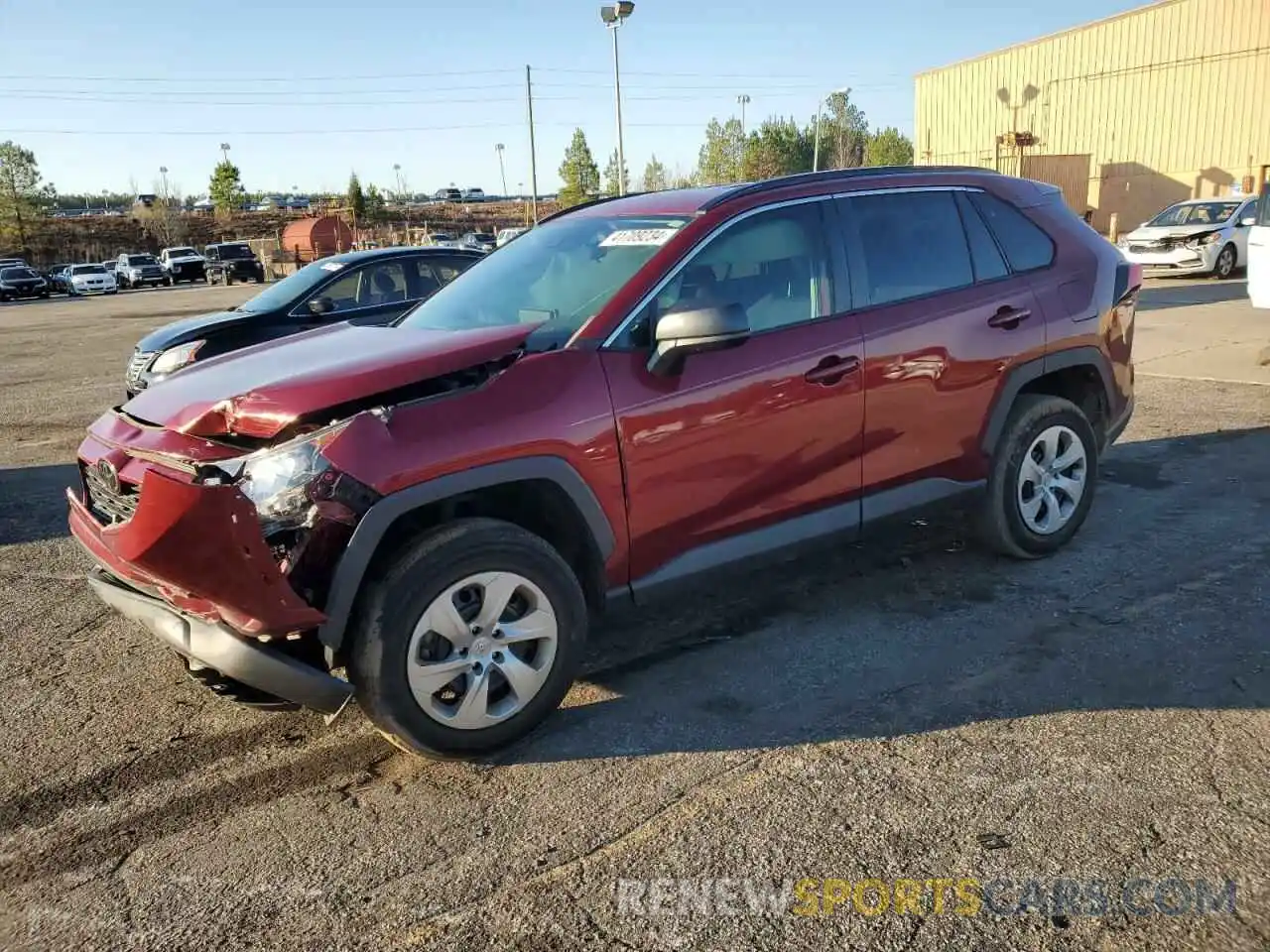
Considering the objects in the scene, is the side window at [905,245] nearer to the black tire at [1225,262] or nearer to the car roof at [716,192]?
the car roof at [716,192]

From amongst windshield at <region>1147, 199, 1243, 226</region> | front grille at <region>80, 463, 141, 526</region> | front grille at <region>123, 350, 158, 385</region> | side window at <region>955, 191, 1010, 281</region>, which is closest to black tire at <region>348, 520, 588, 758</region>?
front grille at <region>80, 463, 141, 526</region>

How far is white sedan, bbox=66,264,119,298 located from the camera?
42.5 meters

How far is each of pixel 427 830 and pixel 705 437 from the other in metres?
1.65

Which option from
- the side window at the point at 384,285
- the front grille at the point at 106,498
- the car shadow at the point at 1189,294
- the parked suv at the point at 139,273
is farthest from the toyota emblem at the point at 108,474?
the parked suv at the point at 139,273

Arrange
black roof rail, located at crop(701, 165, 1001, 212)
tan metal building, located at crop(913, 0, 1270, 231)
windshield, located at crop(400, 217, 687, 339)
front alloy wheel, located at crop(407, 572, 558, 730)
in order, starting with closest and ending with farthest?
1. front alloy wheel, located at crop(407, 572, 558, 730)
2. windshield, located at crop(400, 217, 687, 339)
3. black roof rail, located at crop(701, 165, 1001, 212)
4. tan metal building, located at crop(913, 0, 1270, 231)

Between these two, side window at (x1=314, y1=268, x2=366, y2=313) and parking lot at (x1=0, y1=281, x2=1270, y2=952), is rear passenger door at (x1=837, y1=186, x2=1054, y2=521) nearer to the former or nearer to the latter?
parking lot at (x1=0, y1=281, x2=1270, y2=952)

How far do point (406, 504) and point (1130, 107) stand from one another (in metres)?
39.7

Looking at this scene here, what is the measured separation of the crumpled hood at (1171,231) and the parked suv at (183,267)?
135 feet

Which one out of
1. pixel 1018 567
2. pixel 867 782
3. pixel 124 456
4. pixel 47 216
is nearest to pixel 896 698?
pixel 867 782

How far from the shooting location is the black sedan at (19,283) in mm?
41156

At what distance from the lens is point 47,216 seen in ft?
220

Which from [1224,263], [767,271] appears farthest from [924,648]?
[1224,263]

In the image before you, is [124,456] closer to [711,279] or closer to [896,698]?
[711,279]

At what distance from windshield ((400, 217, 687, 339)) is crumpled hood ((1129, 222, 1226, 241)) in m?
19.2
